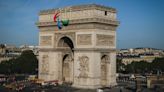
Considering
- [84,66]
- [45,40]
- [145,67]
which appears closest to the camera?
[84,66]

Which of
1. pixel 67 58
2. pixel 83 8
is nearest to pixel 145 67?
pixel 67 58

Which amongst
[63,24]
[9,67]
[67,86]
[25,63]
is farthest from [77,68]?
[9,67]

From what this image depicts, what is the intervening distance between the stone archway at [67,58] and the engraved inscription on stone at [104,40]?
3.71m

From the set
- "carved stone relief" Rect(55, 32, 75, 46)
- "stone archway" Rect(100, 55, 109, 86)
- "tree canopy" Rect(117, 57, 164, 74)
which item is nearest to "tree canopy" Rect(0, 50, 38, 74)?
"tree canopy" Rect(117, 57, 164, 74)

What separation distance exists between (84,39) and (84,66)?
2.16 m

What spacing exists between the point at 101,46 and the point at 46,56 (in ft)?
19.7

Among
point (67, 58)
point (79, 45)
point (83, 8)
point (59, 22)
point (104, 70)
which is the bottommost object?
point (104, 70)

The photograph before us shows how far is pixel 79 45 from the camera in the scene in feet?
92.7

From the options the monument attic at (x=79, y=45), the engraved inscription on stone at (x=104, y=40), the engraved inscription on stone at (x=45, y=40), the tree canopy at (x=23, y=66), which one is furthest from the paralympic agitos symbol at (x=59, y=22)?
the tree canopy at (x=23, y=66)

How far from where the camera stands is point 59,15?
3002 cm

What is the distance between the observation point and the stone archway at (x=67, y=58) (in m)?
30.9

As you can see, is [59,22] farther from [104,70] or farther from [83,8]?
[104,70]

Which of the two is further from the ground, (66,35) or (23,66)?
(66,35)

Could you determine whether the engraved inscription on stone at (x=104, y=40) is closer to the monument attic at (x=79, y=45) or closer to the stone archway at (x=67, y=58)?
the monument attic at (x=79, y=45)
